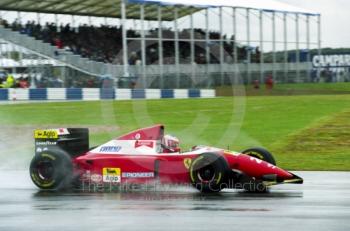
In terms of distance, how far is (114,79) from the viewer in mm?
33031

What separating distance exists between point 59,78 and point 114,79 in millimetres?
2744

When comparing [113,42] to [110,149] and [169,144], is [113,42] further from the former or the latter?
[110,149]

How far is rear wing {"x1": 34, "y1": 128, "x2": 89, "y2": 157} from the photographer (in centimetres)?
1134

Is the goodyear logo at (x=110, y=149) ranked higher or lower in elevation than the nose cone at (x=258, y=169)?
higher

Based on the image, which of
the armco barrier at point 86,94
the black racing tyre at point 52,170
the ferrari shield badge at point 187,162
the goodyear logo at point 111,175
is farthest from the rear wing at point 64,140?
the armco barrier at point 86,94

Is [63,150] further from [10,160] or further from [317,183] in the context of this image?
[10,160]

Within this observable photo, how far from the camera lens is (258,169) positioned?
389 inches

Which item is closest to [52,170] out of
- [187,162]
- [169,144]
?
[169,144]

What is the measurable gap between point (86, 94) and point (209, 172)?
22124mm

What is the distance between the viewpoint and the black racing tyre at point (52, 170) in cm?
1067

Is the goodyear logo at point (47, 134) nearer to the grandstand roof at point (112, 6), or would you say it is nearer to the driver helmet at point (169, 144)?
the driver helmet at point (169, 144)

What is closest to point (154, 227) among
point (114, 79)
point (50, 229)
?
point (50, 229)

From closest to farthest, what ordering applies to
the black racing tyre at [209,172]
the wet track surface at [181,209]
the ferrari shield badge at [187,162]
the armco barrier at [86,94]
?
the wet track surface at [181,209] < the black racing tyre at [209,172] < the ferrari shield badge at [187,162] < the armco barrier at [86,94]

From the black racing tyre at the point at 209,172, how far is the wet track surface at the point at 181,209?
194mm
